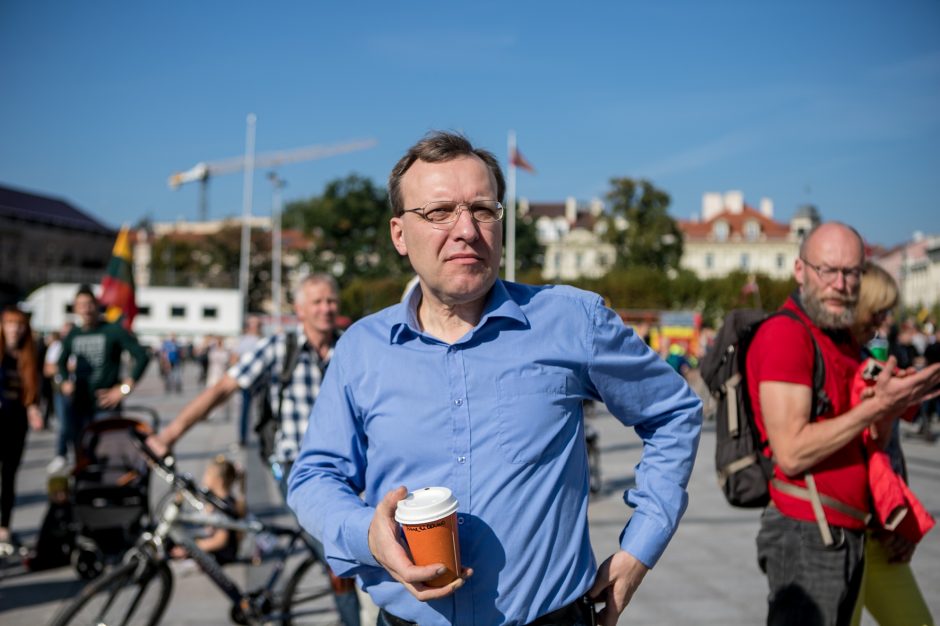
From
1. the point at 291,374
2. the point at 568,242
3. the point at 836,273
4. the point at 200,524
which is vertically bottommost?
the point at 200,524

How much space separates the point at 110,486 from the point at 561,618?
4187 millimetres

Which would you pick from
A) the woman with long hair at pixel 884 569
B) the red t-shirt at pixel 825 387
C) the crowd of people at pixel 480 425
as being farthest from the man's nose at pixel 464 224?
the woman with long hair at pixel 884 569

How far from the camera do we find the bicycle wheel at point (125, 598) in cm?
407

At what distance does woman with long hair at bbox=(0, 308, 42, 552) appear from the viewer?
274 inches

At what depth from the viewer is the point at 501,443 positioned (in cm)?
192

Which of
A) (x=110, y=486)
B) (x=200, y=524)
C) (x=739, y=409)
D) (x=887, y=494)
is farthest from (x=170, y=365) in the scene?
(x=887, y=494)

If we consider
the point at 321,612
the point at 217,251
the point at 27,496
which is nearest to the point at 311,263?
the point at 217,251

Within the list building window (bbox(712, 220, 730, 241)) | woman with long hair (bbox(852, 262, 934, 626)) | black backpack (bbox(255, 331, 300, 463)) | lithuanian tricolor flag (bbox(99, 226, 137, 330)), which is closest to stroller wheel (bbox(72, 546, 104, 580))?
black backpack (bbox(255, 331, 300, 463))

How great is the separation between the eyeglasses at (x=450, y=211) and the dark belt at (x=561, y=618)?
88 cm

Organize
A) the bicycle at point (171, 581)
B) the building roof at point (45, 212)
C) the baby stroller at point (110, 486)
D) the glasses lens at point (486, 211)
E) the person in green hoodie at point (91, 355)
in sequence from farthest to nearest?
the building roof at point (45, 212)
the person in green hoodie at point (91, 355)
the baby stroller at point (110, 486)
the bicycle at point (171, 581)
the glasses lens at point (486, 211)

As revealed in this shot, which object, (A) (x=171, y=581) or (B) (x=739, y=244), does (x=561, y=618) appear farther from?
(B) (x=739, y=244)

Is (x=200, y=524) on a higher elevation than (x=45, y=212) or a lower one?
lower

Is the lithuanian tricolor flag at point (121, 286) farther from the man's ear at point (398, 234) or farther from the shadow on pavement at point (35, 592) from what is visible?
the man's ear at point (398, 234)

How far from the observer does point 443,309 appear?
83.0 inches
